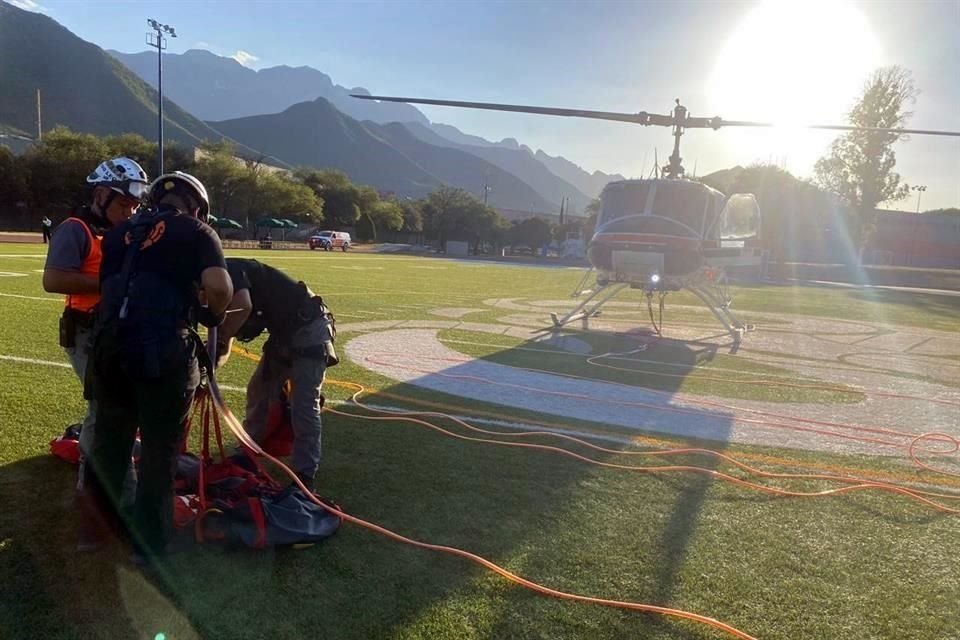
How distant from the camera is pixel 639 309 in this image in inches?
768

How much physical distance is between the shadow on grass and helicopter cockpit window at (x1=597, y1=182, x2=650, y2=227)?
811 cm

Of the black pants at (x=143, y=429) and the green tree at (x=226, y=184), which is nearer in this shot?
the black pants at (x=143, y=429)

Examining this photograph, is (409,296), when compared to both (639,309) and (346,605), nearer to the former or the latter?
(639,309)

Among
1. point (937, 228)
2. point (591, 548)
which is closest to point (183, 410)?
point (591, 548)

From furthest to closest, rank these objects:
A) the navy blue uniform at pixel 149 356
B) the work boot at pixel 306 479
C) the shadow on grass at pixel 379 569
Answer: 1. the work boot at pixel 306 479
2. the navy blue uniform at pixel 149 356
3. the shadow on grass at pixel 379 569

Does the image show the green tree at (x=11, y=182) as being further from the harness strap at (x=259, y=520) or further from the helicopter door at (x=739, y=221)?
the harness strap at (x=259, y=520)

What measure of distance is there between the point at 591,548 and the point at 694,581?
61cm

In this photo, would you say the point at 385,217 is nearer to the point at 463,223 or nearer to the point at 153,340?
the point at 463,223

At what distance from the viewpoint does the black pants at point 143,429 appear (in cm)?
317

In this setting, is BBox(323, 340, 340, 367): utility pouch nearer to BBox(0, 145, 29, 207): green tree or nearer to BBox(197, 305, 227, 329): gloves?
BBox(197, 305, 227, 329): gloves

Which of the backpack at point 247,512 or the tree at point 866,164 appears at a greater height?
the tree at point 866,164

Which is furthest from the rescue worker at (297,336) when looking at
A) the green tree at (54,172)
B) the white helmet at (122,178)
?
the green tree at (54,172)

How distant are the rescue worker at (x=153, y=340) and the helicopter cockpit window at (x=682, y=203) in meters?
10.1

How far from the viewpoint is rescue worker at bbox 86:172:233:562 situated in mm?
3119
